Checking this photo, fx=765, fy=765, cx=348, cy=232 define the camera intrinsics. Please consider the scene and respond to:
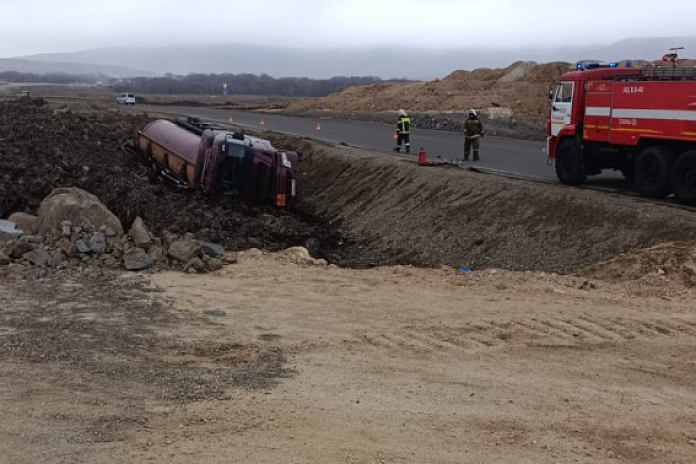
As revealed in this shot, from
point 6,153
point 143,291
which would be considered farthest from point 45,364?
point 6,153

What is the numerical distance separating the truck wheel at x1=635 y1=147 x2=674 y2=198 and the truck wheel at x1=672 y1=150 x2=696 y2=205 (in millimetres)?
219

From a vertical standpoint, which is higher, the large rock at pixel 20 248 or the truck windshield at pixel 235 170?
the truck windshield at pixel 235 170

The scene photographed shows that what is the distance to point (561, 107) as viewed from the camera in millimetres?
17641

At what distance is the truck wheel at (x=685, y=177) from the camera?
14.5 meters

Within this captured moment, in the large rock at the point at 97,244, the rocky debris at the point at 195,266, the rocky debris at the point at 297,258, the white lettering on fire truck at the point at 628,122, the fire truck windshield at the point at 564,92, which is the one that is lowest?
the rocky debris at the point at 297,258

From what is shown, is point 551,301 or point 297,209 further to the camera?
point 297,209

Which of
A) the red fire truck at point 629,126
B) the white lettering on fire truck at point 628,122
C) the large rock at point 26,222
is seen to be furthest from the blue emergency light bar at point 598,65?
the large rock at point 26,222

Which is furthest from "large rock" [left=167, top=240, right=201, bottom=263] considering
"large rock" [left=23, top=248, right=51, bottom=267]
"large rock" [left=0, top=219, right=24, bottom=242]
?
"large rock" [left=0, top=219, right=24, bottom=242]

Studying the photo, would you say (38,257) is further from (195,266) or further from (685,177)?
(685,177)

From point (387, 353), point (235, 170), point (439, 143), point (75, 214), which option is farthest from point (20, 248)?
point (439, 143)

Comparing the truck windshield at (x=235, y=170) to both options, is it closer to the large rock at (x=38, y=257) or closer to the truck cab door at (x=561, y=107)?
the truck cab door at (x=561, y=107)

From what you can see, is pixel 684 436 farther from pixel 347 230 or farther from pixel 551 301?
pixel 347 230

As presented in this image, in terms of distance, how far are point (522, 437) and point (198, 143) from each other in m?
16.8

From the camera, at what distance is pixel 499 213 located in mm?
16328
